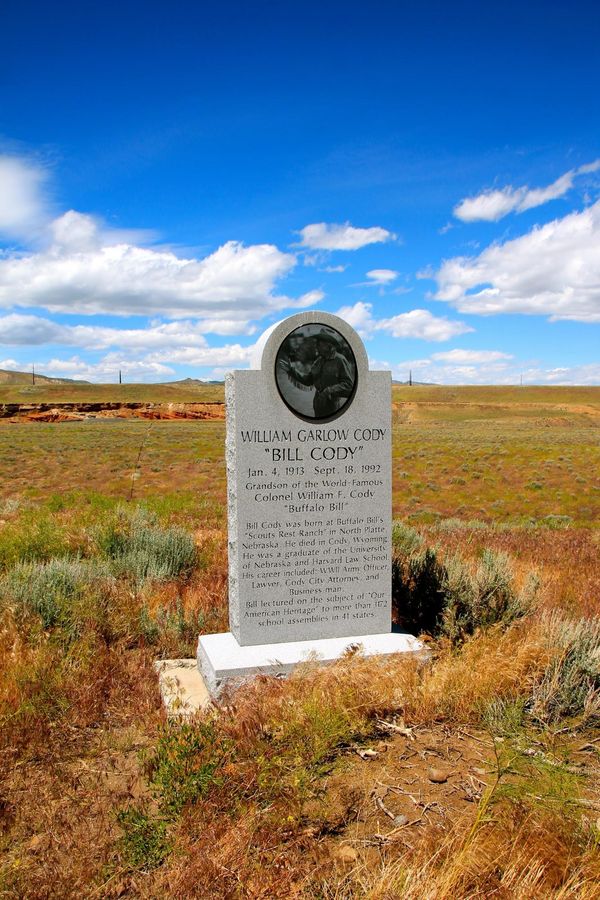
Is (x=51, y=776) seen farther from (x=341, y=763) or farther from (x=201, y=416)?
(x=201, y=416)

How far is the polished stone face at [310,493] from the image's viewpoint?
5.39 metres

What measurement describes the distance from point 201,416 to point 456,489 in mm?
64928

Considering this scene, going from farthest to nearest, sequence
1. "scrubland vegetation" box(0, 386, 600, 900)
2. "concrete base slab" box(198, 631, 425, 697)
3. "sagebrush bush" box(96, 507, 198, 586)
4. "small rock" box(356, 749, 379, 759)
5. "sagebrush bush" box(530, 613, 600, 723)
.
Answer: "sagebrush bush" box(96, 507, 198, 586)
"concrete base slab" box(198, 631, 425, 697)
"sagebrush bush" box(530, 613, 600, 723)
"small rock" box(356, 749, 379, 759)
"scrubland vegetation" box(0, 386, 600, 900)

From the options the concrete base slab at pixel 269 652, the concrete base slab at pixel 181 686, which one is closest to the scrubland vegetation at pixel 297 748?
the concrete base slab at pixel 181 686

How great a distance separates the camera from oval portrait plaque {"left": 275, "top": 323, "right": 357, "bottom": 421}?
17.8 ft

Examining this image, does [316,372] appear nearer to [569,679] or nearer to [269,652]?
[269,652]

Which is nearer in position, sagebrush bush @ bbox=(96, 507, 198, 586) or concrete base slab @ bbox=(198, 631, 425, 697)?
concrete base slab @ bbox=(198, 631, 425, 697)

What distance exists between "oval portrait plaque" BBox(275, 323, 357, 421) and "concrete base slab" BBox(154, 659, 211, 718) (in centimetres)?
235

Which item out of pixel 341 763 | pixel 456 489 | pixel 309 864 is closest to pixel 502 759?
pixel 341 763

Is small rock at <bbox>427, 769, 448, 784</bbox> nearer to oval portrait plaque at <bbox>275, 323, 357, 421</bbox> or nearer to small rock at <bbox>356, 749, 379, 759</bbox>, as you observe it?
small rock at <bbox>356, 749, 379, 759</bbox>

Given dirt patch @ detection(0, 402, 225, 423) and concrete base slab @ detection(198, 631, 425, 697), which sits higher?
dirt patch @ detection(0, 402, 225, 423)

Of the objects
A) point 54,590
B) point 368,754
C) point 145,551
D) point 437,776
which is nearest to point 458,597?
point 368,754

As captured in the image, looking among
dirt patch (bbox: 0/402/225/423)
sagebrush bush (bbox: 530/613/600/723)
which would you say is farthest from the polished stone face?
dirt patch (bbox: 0/402/225/423)

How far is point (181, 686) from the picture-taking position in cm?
499
